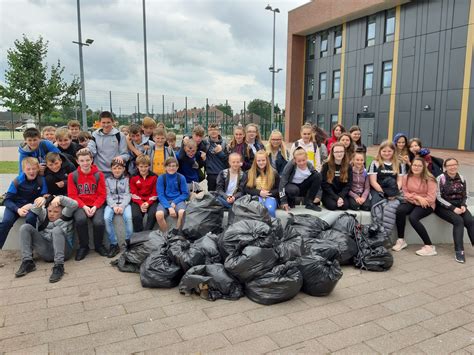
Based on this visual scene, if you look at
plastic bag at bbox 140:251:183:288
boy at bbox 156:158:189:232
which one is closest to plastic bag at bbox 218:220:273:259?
plastic bag at bbox 140:251:183:288

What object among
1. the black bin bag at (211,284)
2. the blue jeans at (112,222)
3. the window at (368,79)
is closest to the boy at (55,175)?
the blue jeans at (112,222)

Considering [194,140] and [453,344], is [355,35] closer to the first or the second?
[194,140]

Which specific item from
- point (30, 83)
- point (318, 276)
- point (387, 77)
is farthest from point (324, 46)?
point (318, 276)

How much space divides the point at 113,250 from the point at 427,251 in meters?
4.31

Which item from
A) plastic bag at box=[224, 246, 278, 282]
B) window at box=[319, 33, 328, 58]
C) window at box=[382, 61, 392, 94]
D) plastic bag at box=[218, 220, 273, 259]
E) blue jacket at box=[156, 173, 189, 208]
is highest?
window at box=[319, 33, 328, 58]

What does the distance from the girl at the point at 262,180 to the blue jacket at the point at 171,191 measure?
3.07ft

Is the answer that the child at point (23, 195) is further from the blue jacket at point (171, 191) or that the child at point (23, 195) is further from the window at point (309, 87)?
the window at point (309, 87)

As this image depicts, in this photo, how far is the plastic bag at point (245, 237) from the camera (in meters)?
3.80

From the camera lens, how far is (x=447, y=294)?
3.91m

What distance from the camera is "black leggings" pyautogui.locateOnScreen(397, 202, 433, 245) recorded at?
5314 millimetres

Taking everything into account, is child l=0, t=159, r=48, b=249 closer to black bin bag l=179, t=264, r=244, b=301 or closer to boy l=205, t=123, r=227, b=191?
black bin bag l=179, t=264, r=244, b=301

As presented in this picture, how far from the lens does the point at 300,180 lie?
573 cm

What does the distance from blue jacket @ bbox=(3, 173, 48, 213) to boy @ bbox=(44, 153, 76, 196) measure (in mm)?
104

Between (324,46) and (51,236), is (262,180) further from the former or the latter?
(324,46)
